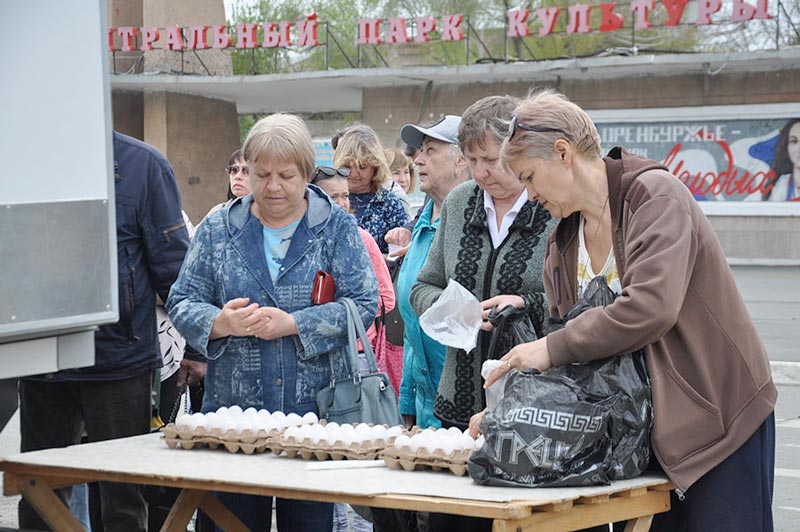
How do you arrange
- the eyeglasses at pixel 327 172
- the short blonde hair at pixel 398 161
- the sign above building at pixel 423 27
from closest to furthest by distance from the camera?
the eyeglasses at pixel 327 172
the short blonde hair at pixel 398 161
the sign above building at pixel 423 27

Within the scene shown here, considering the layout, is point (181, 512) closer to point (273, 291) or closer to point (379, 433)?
point (379, 433)

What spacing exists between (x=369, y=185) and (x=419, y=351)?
2070 mm

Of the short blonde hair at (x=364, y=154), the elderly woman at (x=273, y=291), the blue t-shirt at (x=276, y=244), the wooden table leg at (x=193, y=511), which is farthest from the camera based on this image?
the short blonde hair at (x=364, y=154)

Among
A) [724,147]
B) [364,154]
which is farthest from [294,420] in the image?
[724,147]

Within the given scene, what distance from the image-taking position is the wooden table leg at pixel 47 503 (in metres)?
3.40

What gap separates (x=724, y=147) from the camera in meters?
22.7

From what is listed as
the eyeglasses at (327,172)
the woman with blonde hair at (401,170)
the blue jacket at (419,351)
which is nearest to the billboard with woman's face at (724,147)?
the woman with blonde hair at (401,170)

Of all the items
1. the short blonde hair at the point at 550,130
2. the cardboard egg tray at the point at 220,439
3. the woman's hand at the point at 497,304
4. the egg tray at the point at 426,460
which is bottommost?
the cardboard egg tray at the point at 220,439

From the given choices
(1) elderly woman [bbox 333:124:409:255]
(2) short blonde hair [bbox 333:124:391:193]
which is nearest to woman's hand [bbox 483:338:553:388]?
(1) elderly woman [bbox 333:124:409:255]

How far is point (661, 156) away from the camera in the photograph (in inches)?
912

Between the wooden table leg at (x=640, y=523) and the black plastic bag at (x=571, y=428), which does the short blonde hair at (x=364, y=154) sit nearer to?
the black plastic bag at (x=571, y=428)

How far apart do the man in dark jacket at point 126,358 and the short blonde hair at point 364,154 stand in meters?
2.07

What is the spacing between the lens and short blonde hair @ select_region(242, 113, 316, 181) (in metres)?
3.87

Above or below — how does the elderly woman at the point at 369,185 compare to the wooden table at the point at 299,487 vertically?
above
